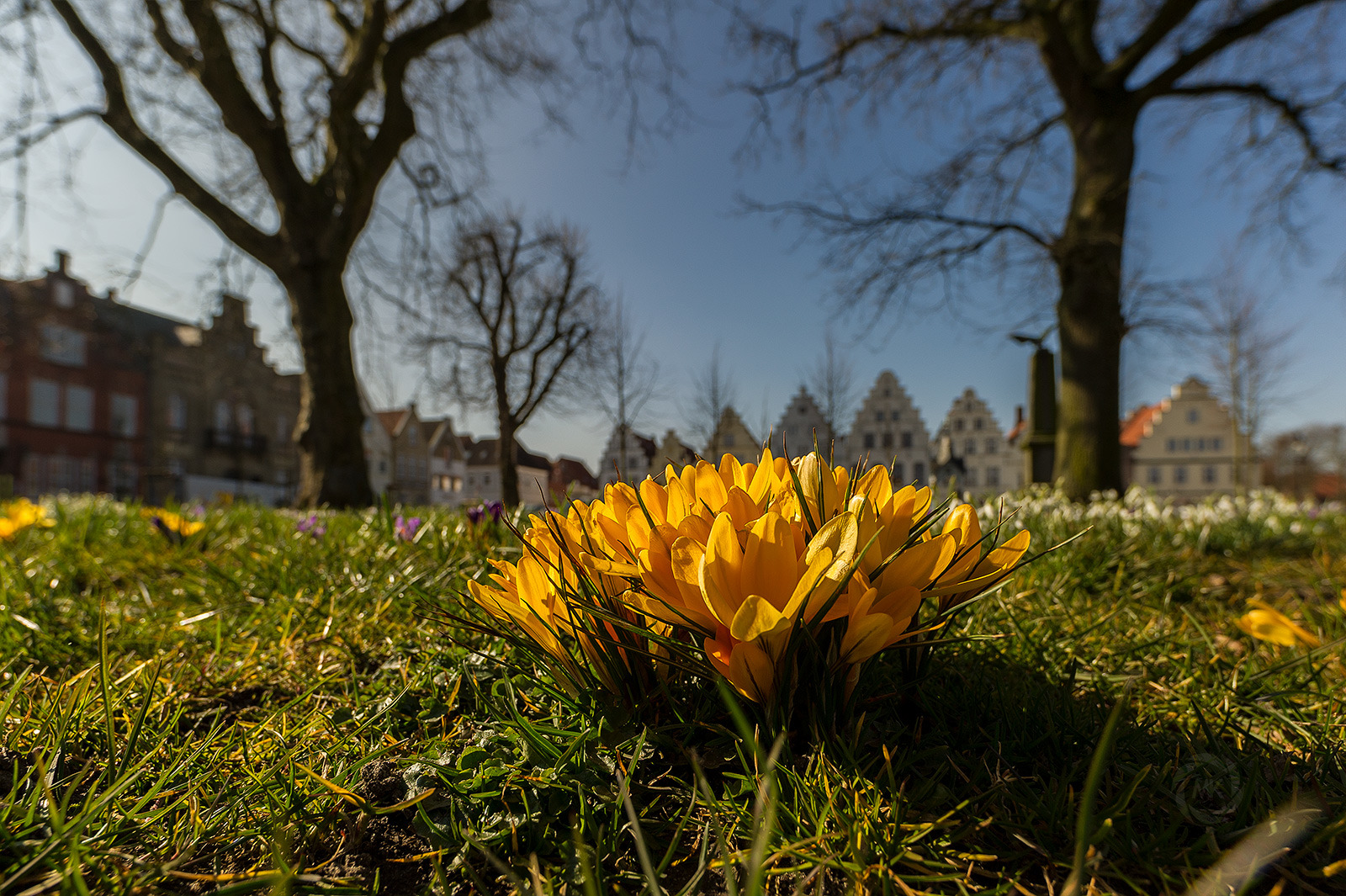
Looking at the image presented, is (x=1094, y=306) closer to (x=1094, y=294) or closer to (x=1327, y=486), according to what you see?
(x=1094, y=294)

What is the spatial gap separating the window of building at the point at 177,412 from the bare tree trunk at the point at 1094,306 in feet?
127

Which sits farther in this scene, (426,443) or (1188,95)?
(426,443)

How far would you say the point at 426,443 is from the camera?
48.8 metres

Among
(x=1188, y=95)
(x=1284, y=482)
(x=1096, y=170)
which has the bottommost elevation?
(x=1284, y=482)

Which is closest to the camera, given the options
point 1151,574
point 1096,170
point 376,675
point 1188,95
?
point 376,675

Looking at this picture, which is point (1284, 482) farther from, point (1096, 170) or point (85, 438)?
point (85, 438)

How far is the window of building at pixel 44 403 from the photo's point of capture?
1043 inches

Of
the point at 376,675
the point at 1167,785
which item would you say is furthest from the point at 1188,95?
the point at 376,675

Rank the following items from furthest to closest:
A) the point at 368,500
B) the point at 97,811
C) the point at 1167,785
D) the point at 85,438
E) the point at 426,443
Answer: the point at 426,443 → the point at 85,438 → the point at 368,500 → the point at 1167,785 → the point at 97,811

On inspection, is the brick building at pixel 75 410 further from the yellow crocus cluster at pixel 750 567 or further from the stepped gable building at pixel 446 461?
the yellow crocus cluster at pixel 750 567

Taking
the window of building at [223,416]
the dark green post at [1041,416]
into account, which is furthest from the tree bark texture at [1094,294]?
the window of building at [223,416]

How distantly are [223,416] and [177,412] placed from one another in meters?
2.31

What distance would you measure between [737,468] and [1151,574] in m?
2.31

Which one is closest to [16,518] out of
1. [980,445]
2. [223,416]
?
[223,416]
